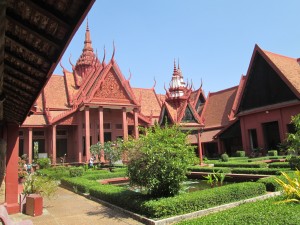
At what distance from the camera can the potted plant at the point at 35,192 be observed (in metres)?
7.95

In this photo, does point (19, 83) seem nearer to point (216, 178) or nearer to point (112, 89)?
point (216, 178)

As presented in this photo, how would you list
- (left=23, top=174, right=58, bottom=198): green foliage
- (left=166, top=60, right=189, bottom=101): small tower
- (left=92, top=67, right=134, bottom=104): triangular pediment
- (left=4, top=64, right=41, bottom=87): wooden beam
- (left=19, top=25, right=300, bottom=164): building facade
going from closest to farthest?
(left=4, top=64, right=41, bottom=87): wooden beam, (left=23, top=174, right=58, bottom=198): green foliage, (left=19, top=25, right=300, bottom=164): building facade, (left=92, top=67, right=134, bottom=104): triangular pediment, (left=166, top=60, right=189, bottom=101): small tower

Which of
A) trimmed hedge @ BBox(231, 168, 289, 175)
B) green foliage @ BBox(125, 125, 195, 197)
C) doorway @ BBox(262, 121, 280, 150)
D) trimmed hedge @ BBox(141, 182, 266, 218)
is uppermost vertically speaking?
doorway @ BBox(262, 121, 280, 150)

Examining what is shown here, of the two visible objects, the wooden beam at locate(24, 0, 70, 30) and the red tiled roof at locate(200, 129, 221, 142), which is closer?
the wooden beam at locate(24, 0, 70, 30)

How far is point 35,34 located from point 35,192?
23.1 ft

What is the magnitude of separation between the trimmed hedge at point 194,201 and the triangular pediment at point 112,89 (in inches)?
684

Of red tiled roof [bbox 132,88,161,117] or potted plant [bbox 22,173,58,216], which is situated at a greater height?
red tiled roof [bbox 132,88,161,117]

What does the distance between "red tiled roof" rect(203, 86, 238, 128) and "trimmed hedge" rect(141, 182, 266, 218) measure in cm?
2212

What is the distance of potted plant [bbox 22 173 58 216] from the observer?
26.1 feet

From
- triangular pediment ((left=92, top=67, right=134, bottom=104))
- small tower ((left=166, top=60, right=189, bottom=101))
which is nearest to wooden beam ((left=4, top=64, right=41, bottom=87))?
triangular pediment ((left=92, top=67, right=134, bottom=104))

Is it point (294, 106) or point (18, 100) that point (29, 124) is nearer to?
point (18, 100)

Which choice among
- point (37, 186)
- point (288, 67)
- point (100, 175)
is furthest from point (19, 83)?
point (288, 67)

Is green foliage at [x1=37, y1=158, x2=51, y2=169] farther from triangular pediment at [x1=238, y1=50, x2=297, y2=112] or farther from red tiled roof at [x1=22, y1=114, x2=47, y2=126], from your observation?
Result: triangular pediment at [x1=238, y1=50, x2=297, y2=112]

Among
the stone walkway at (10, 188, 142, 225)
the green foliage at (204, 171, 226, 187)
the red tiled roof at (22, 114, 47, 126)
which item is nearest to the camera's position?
the stone walkway at (10, 188, 142, 225)
